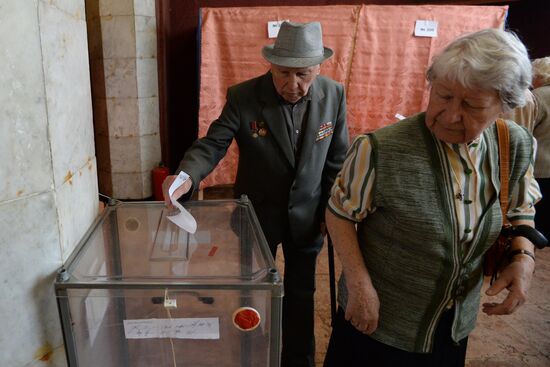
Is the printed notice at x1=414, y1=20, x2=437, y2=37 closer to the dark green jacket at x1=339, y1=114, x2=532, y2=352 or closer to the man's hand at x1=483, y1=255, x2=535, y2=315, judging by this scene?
the dark green jacket at x1=339, y1=114, x2=532, y2=352

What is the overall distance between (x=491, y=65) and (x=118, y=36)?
138 inches

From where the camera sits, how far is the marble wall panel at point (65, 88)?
2.67ft

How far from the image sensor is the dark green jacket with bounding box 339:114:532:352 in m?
1.04

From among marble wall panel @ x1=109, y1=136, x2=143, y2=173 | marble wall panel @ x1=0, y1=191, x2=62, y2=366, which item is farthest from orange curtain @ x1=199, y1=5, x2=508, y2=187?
marble wall panel @ x1=0, y1=191, x2=62, y2=366

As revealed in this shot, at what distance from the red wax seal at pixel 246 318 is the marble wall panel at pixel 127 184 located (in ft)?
11.4

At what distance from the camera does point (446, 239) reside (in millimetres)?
1045

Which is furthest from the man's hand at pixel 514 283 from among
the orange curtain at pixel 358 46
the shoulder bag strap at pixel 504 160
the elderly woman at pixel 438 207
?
the orange curtain at pixel 358 46

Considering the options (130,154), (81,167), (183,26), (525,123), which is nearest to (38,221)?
(81,167)

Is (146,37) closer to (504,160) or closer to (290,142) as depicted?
(290,142)

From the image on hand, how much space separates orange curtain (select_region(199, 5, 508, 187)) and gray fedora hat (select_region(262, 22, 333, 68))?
202cm

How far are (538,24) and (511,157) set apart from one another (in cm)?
372

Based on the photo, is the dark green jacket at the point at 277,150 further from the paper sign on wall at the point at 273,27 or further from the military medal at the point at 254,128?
the paper sign on wall at the point at 273,27

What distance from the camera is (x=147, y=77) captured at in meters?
3.90

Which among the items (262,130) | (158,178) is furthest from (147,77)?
(262,130)
